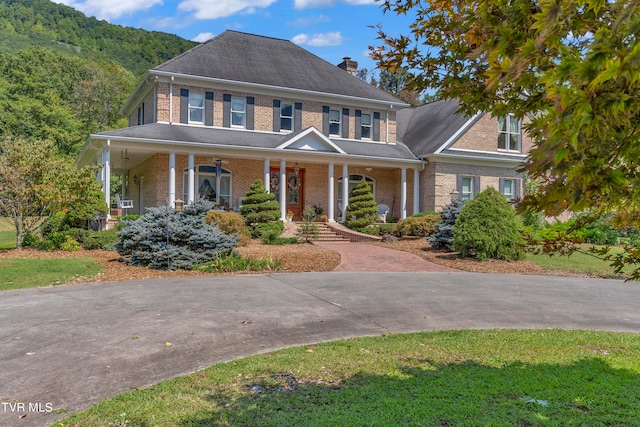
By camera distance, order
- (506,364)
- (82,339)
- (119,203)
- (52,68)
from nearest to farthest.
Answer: (506,364) → (82,339) → (119,203) → (52,68)

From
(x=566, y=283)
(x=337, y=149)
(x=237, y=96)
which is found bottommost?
(x=566, y=283)

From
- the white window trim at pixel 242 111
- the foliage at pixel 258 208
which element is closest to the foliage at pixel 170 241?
the foliage at pixel 258 208

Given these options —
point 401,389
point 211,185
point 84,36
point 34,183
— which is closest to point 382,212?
point 211,185

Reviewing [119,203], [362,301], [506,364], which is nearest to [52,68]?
[119,203]

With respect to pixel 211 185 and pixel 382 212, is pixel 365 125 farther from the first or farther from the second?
pixel 211 185

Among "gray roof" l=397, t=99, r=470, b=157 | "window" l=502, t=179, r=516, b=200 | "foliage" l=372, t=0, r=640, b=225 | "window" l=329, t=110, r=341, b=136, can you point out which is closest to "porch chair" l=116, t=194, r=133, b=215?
"window" l=329, t=110, r=341, b=136

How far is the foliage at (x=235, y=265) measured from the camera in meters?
11.7

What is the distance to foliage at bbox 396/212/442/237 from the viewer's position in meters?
19.5

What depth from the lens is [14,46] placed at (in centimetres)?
5756

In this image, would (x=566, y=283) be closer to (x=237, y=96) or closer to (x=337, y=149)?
(x=337, y=149)

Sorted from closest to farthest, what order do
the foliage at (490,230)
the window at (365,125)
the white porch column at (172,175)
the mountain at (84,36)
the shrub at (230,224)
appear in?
the foliage at (490,230), the shrub at (230,224), the white porch column at (172,175), the window at (365,125), the mountain at (84,36)

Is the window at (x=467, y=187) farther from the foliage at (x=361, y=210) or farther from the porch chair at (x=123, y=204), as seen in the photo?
the porch chair at (x=123, y=204)

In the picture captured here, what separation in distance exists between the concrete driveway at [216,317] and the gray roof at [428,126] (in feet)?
45.6

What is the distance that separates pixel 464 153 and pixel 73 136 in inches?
1402
